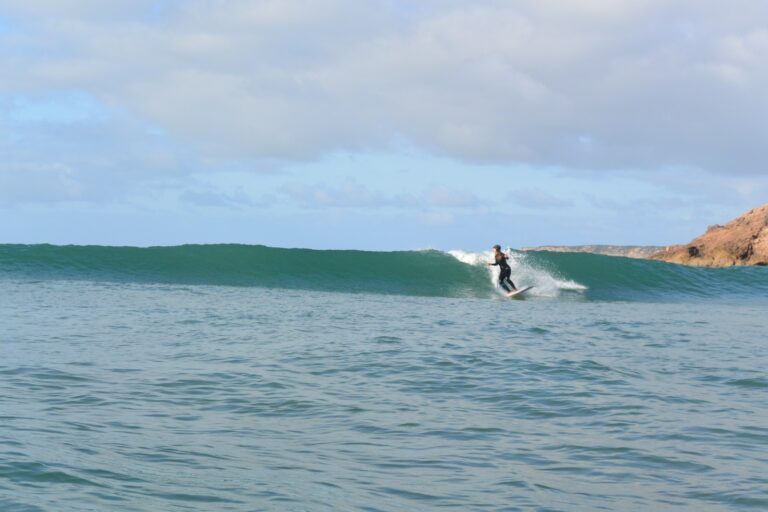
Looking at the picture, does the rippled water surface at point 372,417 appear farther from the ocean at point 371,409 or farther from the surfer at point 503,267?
the surfer at point 503,267

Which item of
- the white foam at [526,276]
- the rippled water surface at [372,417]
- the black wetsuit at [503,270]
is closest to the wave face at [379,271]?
the white foam at [526,276]

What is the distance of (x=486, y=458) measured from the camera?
580 centimetres

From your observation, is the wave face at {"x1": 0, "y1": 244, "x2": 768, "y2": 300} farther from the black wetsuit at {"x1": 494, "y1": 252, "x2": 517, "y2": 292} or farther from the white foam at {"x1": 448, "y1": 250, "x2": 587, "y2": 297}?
the black wetsuit at {"x1": 494, "y1": 252, "x2": 517, "y2": 292}

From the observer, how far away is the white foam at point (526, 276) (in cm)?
2623

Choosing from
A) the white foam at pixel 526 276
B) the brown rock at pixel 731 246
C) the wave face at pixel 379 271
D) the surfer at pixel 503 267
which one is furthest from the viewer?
the brown rock at pixel 731 246

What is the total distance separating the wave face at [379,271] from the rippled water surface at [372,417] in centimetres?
1183

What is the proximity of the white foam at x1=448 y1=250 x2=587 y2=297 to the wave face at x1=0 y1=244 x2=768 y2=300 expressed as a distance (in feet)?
0.12

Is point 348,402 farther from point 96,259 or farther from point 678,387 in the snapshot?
point 96,259

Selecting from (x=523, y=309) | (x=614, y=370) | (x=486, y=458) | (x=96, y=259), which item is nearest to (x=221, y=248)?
(x=96, y=259)

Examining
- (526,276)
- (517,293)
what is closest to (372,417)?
(517,293)

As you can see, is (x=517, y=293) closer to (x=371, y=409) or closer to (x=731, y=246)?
(x=371, y=409)

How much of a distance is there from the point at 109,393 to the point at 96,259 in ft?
67.4

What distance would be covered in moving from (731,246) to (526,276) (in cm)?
1684

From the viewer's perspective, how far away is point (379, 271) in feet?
94.1
